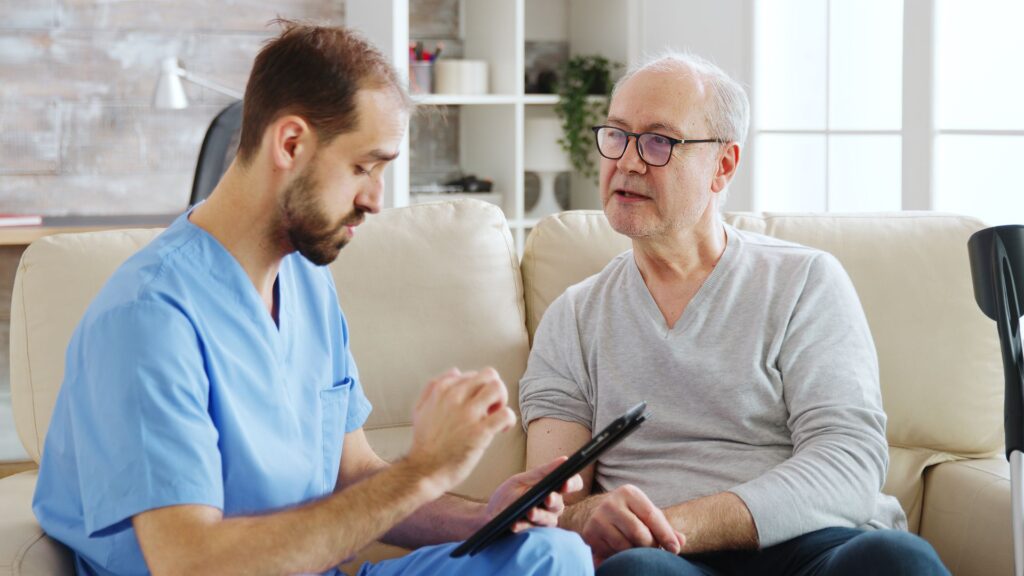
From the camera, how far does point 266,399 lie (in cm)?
134

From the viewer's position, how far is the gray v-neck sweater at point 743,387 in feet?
5.45

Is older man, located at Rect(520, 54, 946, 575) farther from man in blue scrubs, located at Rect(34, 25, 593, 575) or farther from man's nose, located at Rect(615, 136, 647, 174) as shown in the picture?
man in blue scrubs, located at Rect(34, 25, 593, 575)

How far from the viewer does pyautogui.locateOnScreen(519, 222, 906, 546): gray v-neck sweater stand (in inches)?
65.4

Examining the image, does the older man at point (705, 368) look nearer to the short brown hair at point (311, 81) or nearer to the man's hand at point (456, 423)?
the man's hand at point (456, 423)

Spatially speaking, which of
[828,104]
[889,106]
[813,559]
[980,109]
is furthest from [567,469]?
[828,104]

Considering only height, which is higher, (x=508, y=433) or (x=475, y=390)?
(x=475, y=390)

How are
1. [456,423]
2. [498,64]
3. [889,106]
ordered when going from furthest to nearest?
[498,64] < [889,106] < [456,423]

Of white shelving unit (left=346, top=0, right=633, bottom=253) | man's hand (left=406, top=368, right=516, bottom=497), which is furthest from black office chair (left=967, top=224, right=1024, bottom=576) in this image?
white shelving unit (left=346, top=0, right=633, bottom=253)

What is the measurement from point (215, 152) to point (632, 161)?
1510mm

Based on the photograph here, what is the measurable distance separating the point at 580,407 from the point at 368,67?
734 millimetres

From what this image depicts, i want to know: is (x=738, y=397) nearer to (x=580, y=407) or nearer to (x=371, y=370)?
(x=580, y=407)

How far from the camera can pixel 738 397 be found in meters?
1.75

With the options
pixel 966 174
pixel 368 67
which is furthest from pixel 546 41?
pixel 368 67

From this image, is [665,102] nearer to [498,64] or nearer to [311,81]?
[311,81]
